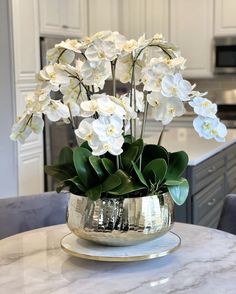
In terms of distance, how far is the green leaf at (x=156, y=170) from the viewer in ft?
4.82

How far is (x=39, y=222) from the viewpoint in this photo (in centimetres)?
207

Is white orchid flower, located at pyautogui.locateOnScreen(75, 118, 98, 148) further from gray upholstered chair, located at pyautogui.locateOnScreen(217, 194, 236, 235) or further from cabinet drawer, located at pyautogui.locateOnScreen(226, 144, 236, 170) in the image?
cabinet drawer, located at pyautogui.locateOnScreen(226, 144, 236, 170)

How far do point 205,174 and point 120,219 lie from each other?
167cm

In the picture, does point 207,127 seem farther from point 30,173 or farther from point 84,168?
point 30,173

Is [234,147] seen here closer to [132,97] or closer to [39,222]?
[39,222]

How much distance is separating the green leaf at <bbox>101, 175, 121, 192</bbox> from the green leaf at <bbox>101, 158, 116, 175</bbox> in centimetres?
3

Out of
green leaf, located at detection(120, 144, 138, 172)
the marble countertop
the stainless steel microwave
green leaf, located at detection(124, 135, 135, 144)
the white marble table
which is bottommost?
the white marble table

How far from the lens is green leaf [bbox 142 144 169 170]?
155 cm

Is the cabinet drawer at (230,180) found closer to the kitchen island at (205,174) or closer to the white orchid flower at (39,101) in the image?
the kitchen island at (205,174)

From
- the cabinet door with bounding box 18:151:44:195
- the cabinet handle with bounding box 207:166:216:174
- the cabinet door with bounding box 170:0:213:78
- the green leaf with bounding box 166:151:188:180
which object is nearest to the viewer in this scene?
the green leaf with bounding box 166:151:188:180

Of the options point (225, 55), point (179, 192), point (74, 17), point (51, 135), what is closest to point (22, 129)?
point (179, 192)

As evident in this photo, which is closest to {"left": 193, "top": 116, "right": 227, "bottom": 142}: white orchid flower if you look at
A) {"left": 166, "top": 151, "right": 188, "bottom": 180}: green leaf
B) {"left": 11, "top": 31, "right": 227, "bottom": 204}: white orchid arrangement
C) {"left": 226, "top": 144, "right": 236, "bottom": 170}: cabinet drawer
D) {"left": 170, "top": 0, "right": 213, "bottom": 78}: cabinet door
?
{"left": 11, "top": 31, "right": 227, "bottom": 204}: white orchid arrangement

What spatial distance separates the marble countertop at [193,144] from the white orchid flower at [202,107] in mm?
1351

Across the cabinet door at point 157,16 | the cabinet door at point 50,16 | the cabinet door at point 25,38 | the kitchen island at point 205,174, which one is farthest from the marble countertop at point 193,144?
the cabinet door at point 157,16
